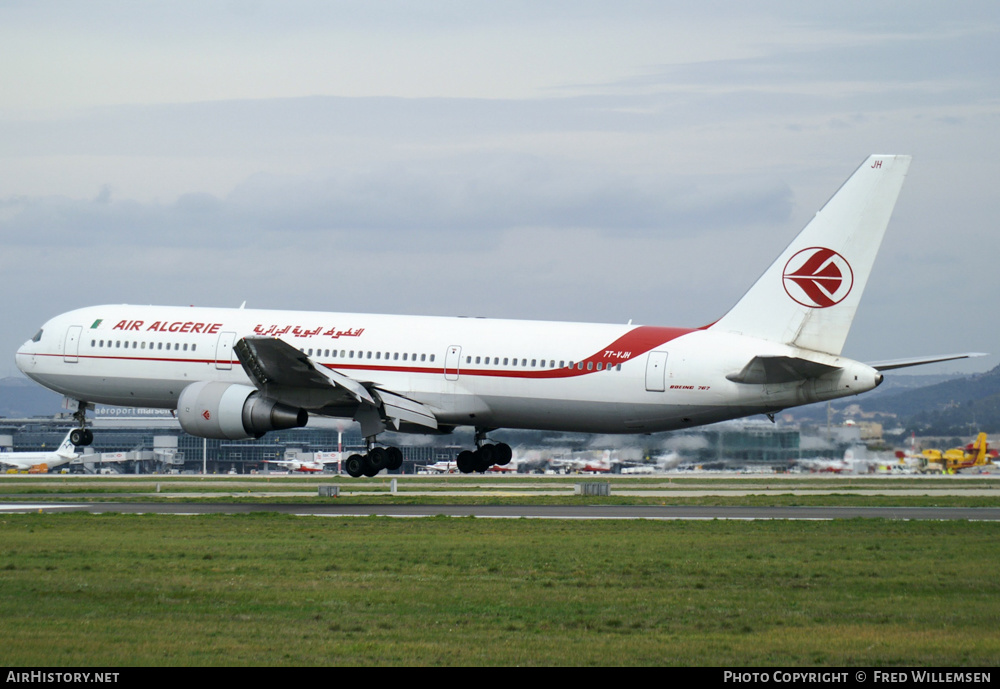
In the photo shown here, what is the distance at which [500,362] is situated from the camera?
141 ft

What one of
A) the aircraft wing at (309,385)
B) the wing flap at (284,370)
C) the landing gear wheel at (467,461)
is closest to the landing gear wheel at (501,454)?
the landing gear wheel at (467,461)

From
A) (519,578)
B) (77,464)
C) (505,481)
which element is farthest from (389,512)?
(77,464)

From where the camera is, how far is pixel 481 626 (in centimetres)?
1833

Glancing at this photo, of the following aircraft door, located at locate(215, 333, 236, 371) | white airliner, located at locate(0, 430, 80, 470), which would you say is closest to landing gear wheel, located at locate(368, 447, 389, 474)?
aircraft door, located at locate(215, 333, 236, 371)

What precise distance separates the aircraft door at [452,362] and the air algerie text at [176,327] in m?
8.69

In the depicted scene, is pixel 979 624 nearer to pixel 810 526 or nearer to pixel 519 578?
pixel 519 578

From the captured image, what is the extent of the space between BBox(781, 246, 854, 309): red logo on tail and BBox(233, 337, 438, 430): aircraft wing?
13203 mm

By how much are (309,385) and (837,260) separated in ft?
58.4

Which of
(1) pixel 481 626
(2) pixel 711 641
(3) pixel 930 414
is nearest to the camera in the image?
(2) pixel 711 641

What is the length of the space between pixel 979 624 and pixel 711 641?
14.1 feet

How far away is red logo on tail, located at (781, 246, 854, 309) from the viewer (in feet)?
131

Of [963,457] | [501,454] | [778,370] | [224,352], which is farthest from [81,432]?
[963,457]

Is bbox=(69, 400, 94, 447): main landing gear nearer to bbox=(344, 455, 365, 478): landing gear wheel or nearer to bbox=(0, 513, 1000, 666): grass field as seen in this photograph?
bbox=(344, 455, 365, 478): landing gear wheel

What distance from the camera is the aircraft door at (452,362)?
143ft
